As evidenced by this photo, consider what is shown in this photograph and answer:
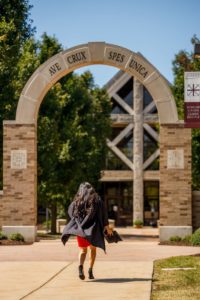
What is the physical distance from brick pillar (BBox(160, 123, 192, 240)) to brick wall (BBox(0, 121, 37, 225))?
3953mm

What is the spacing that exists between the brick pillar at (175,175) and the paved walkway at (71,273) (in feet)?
6.64

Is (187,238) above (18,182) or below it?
below

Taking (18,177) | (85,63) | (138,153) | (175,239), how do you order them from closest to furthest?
(175,239)
(18,177)
(85,63)
(138,153)

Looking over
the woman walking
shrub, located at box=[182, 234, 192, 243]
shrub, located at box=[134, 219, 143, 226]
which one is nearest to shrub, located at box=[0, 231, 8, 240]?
shrub, located at box=[182, 234, 192, 243]

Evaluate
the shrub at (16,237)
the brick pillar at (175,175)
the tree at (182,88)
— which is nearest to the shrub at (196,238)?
the brick pillar at (175,175)

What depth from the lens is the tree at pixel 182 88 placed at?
29156mm

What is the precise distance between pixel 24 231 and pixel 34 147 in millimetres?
2583

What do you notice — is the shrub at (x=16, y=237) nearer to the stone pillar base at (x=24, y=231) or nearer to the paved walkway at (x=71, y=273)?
the stone pillar base at (x=24, y=231)

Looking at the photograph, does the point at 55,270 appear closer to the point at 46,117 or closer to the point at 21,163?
the point at 21,163

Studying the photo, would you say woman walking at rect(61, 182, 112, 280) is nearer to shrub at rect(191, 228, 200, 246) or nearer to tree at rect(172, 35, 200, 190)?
shrub at rect(191, 228, 200, 246)

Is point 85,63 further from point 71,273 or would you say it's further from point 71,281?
point 71,281

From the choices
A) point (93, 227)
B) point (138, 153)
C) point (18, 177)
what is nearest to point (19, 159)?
point (18, 177)

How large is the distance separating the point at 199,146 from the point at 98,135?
7.18 metres

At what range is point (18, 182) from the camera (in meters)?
20.0
